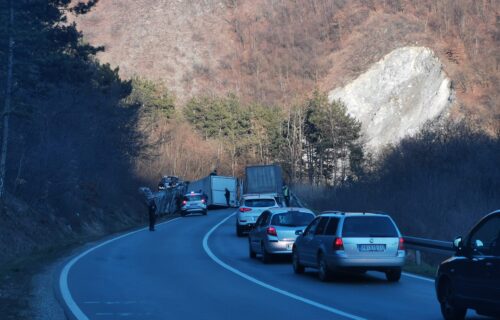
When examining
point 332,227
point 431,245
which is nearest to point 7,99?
point 332,227

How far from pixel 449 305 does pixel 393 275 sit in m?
5.74

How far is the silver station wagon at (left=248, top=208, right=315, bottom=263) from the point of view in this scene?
2178 cm

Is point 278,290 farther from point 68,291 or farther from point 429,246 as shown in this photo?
point 429,246

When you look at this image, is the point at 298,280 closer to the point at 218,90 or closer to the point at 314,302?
the point at 314,302

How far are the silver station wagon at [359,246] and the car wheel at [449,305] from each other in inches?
186

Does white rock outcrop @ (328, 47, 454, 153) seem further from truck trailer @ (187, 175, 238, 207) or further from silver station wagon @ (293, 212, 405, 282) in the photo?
silver station wagon @ (293, 212, 405, 282)

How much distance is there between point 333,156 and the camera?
74125 millimetres

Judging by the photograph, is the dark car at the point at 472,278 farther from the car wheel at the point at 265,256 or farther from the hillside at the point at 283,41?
the hillside at the point at 283,41

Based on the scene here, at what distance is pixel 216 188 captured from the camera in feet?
224

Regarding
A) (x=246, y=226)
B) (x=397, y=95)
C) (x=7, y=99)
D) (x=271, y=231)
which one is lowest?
(x=271, y=231)

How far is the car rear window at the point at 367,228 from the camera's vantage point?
676 inches

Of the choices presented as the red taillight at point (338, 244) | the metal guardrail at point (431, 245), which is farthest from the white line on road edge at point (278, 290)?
the metal guardrail at point (431, 245)

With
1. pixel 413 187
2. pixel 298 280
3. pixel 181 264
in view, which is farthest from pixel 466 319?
pixel 413 187

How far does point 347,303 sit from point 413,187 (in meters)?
27.7
